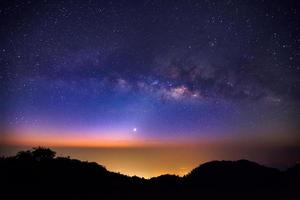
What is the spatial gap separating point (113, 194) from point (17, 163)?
1271 cm

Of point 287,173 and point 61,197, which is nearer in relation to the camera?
point 61,197

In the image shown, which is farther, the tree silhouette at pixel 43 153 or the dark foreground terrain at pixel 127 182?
the tree silhouette at pixel 43 153

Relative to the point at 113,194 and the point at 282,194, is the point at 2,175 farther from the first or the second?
the point at 282,194

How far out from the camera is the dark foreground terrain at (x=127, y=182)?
2562 centimetres

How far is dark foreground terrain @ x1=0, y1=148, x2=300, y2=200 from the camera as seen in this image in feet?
84.1

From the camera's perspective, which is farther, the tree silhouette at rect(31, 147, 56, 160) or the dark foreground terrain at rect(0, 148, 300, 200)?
the tree silhouette at rect(31, 147, 56, 160)

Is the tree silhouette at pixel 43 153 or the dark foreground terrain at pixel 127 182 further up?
the tree silhouette at pixel 43 153

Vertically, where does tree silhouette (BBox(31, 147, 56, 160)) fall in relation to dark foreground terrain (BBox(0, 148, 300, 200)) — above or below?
above

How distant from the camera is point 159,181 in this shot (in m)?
34.8

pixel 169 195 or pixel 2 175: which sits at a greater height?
pixel 2 175

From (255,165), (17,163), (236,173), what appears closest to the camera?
(17,163)

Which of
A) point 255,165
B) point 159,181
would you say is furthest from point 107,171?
point 255,165

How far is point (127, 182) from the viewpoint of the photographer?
3206 cm

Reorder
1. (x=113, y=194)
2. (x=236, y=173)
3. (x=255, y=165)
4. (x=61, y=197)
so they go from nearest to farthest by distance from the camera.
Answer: (x=61, y=197) < (x=113, y=194) < (x=236, y=173) < (x=255, y=165)
